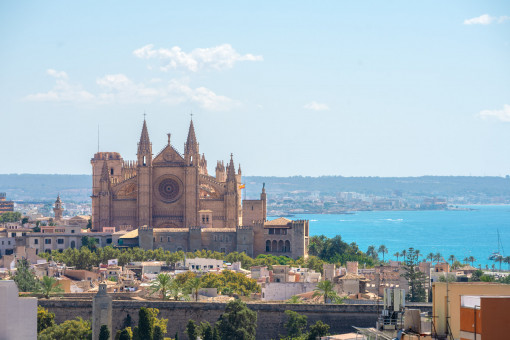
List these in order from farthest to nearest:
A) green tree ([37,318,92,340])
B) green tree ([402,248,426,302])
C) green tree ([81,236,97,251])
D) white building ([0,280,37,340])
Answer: green tree ([81,236,97,251]), green tree ([402,248,426,302]), green tree ([37,318,92,340]), white building ([0,280,37,340])

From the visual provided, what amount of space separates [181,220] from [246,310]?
206ft

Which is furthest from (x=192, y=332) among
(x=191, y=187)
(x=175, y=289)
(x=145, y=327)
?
(x=191, y=187)

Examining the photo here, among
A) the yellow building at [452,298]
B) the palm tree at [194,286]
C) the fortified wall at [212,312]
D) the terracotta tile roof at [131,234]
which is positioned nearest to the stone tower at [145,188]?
the terracotta tile roof at [131,234]

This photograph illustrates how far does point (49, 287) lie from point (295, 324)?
51.7 feet

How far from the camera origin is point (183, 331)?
6166 centimetres

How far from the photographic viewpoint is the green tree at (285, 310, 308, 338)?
2313 inches

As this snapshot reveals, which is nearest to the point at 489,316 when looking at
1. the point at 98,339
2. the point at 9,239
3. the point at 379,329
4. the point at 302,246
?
the point at 379,329

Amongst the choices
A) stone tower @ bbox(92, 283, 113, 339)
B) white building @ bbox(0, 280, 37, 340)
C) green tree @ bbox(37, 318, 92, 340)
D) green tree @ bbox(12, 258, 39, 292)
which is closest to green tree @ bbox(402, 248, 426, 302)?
green tree @ bbox(12, 258, 39, 292)

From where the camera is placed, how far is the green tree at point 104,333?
5209cm

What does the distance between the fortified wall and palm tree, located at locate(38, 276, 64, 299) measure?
4.85m

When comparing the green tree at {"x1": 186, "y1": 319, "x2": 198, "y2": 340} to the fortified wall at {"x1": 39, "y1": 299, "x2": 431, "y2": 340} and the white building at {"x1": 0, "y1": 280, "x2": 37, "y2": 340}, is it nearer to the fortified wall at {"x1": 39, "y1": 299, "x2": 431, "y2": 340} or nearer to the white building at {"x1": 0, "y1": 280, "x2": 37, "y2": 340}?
the fortified wall at {"x1": 39, "y1": 299, "x2": 431, "y2": 340}

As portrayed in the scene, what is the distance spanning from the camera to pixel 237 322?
188 feet

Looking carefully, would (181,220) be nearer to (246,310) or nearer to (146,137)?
(146,137)

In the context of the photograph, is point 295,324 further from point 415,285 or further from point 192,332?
point 415,285
